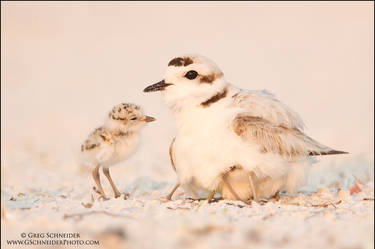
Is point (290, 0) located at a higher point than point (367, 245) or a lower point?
higher

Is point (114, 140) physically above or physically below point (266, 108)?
below

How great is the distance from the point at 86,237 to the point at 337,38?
1460 cm

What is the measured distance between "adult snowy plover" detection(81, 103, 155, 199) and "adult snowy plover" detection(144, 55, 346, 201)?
0.63 metres

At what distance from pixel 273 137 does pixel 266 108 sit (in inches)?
10.3

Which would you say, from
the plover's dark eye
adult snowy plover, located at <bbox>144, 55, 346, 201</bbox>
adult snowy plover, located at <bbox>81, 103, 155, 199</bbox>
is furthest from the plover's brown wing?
adult snowy plover, located at <bbox>81, 103, 155, 199</bbox>

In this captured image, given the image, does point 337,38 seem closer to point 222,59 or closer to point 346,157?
point 222,59

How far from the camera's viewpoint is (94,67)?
15586 mm

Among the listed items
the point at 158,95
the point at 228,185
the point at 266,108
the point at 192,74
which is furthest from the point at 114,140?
the point at 158,95

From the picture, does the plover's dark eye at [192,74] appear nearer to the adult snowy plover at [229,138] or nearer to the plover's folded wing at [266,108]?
the adult snowy plover at [229,138]

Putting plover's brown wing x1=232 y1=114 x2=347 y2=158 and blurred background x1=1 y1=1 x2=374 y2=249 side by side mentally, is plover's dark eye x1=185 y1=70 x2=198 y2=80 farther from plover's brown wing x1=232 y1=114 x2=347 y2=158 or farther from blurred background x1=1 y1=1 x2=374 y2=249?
blurred background x1=1 y1=1 x2=374 y2=249

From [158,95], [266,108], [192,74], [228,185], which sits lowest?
[228,185]

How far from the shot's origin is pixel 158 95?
40.5 feet

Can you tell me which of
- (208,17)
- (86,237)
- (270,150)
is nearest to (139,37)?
(208,17)

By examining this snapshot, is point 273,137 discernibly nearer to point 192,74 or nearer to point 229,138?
point 229,138
